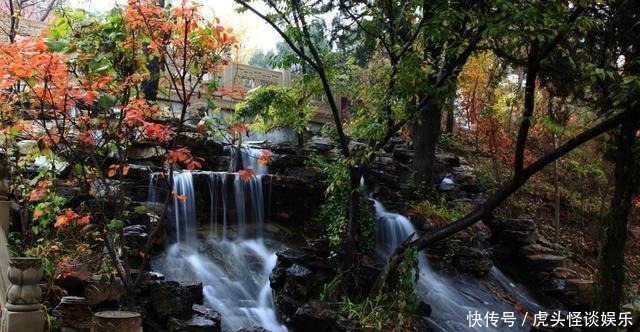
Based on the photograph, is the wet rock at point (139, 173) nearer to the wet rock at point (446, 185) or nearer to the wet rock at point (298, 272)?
the wet rock at point (298, 272)

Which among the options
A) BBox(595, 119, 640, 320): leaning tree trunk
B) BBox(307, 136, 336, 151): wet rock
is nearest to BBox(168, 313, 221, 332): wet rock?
BBox(595, 119, 640, 320): leaning tree trunk

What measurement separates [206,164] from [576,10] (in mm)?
8740

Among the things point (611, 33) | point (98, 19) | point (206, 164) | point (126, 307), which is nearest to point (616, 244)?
point (611, 33)

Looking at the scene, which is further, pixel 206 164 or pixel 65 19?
pixel 206 164

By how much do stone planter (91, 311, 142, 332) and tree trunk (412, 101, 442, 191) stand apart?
10256 mm

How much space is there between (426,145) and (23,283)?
1082 centimetres

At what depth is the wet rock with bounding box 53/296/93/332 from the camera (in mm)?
5750

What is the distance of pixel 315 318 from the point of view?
24.1 ft

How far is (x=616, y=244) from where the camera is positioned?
7012 mm

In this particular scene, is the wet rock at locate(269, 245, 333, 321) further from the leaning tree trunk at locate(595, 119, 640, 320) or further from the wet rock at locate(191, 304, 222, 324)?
the leaning tree trunk at locate(595, 119, 640, 320)

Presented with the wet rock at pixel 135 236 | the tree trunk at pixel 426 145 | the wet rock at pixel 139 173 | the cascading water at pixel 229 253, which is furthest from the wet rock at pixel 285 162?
Answer: the wet rock at pixel 135 236

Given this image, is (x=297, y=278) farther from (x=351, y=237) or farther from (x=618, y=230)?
(x=618, y=230)

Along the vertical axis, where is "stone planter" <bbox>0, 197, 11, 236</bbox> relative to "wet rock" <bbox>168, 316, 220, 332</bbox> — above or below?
above

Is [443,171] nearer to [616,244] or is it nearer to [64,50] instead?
[616,244]
